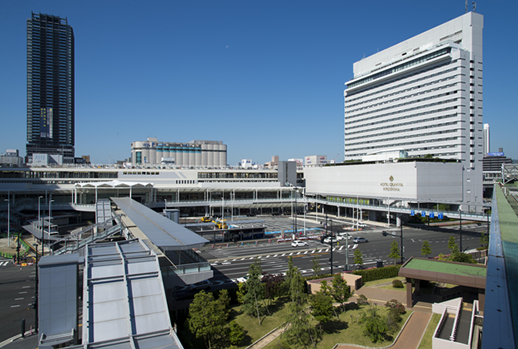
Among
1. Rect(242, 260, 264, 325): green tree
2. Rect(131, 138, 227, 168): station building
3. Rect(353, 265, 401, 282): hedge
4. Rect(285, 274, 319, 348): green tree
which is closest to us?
Rect(285, 274, 319, 348): green tree

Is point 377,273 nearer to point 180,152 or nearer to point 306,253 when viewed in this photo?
point 306,253

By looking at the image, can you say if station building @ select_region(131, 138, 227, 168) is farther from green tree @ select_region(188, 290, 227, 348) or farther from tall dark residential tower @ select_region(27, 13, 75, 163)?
green tree @ select_region(188, 290, 227, 348)

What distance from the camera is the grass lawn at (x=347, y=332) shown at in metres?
15.9

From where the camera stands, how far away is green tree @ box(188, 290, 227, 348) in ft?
47.9

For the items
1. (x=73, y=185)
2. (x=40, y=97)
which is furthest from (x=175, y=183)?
(x=40, y=97)

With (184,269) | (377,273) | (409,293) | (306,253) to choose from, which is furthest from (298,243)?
(184,269)

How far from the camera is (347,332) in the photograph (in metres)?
17.1

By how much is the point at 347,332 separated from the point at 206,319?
25.8 feet

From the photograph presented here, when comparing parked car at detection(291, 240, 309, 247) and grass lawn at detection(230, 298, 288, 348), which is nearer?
grass lawn at detection(230, 298, 288, 348)

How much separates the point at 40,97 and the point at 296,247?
14967 cm

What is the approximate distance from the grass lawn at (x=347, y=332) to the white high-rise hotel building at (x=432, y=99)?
1764 inches

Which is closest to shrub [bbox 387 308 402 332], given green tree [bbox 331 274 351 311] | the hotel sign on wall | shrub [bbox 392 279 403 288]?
green tree [bbox 331 274 351 311]

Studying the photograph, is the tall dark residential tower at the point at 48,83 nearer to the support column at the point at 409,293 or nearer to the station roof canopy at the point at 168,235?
the station roof canopy at the point at 168,235

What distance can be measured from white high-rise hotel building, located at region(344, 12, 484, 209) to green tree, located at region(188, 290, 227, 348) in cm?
5308
